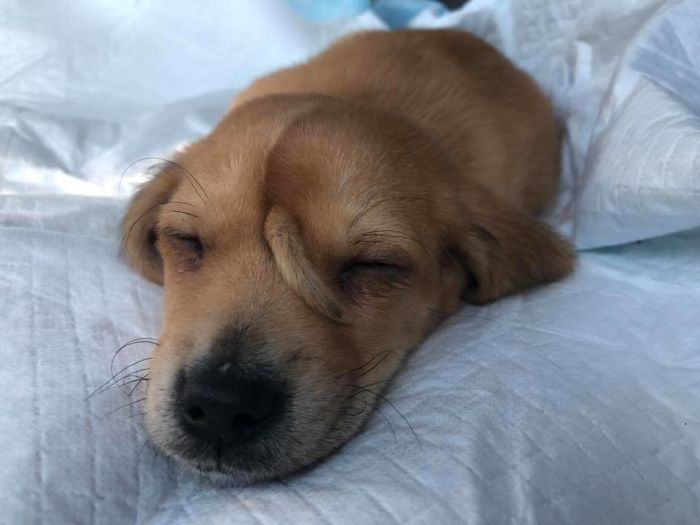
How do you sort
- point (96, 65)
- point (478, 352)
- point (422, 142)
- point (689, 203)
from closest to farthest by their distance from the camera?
point (478, 352), point (689, 203), point (422, 142), point (96, 65)

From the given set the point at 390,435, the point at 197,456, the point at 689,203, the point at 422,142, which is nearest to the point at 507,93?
the point at 422,142

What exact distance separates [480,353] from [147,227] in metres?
1.09

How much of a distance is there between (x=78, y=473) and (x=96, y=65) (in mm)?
2587

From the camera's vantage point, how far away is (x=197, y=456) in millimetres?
1535

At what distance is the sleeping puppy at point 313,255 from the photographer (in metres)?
1.56

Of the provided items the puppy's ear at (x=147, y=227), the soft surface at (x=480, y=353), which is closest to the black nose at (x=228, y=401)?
the soft surface at (x=480, y=353)

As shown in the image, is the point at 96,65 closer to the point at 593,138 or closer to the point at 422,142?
the point at 422,142

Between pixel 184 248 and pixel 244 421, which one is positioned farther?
pixel 184 248

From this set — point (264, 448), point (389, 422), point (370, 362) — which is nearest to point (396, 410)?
point (389, 422)

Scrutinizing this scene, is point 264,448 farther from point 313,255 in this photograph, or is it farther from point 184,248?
point 184,248

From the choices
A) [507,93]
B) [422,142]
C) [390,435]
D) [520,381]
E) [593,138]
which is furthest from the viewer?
[507,93]

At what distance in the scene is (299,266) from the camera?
174 centimetres

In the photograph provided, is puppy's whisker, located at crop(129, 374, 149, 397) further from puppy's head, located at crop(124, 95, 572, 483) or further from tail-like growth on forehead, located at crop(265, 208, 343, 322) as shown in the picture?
tail-like growth on forehead, located at crop(265, 208, 343, 322)

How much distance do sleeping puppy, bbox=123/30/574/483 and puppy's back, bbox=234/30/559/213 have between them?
13 mm
